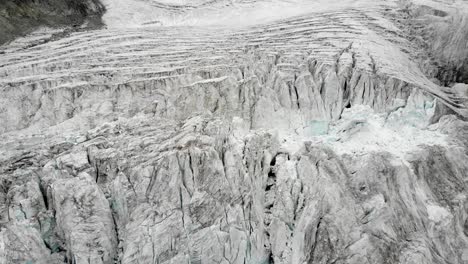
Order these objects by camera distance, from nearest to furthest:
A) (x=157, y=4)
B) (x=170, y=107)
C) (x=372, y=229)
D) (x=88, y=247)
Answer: (x=88, y=247) < (x=372, y=229) < (x=170, y=107) < (x=157, y=4)

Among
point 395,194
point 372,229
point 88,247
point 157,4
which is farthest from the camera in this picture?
point 157,4

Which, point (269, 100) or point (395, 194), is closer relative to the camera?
point (395, 194)

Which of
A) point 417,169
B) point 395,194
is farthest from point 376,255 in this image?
point 417,169

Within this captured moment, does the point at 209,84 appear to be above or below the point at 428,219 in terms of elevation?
above

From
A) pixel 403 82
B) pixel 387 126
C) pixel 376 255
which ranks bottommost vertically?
pixel 376 255

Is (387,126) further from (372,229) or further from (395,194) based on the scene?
(372,229)

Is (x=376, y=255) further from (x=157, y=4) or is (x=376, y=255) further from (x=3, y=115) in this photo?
(x=157, y=4)
